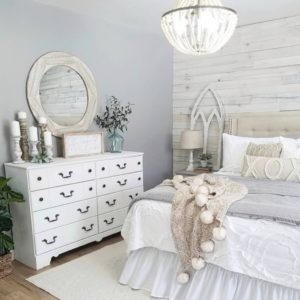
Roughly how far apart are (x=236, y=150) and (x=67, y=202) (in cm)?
193

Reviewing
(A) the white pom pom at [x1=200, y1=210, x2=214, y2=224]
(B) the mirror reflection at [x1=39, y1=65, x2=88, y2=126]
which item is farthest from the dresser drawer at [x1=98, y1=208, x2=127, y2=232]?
(A) the white pom pom at [x1=200, y1=210, x2=214, y2=224]

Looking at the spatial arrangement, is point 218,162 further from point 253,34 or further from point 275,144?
point 253,34

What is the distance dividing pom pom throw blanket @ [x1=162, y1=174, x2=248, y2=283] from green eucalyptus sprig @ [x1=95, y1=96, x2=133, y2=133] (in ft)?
5.46

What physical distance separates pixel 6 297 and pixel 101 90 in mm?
2334

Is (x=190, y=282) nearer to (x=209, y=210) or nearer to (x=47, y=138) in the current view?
(x=209, y=210)

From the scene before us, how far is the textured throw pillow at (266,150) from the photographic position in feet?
10.4

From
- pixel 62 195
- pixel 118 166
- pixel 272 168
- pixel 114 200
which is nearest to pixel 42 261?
pixel 62 195

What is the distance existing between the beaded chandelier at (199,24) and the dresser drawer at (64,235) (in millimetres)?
1955

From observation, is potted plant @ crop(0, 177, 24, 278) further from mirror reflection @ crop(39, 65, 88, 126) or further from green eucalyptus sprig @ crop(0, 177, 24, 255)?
mirror reflection @ crop(39, 65, 88, 126)

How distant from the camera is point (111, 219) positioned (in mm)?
3404

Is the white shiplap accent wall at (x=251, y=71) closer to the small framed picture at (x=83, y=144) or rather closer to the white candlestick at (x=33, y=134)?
the small framed picture at (x=83, y=144)

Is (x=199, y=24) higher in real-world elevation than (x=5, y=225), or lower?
higher

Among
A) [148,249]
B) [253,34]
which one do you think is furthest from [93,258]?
[253,34]

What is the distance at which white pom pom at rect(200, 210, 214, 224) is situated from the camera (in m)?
2.01
